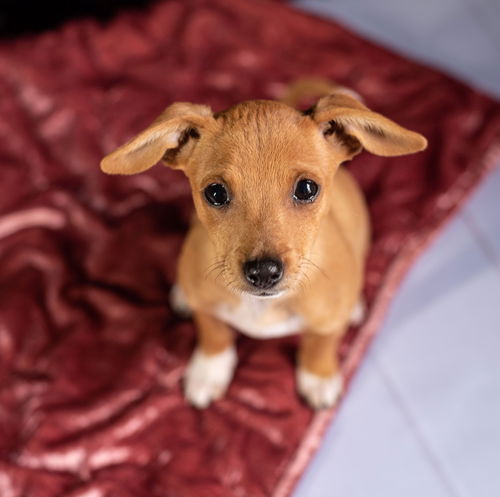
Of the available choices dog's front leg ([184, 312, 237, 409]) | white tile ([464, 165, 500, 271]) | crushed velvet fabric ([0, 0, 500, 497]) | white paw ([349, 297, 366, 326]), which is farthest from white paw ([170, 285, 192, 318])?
white tile ([464, 165, 500, 271])

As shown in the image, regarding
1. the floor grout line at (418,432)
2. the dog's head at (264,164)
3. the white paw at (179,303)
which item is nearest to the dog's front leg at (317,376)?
the floor grout line at (418,432)

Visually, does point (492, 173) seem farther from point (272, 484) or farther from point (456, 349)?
point (272, 484)

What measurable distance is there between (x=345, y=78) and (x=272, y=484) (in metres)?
2.17

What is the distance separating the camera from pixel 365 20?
4016 millimetres

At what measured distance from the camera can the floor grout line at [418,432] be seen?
2.59 metres

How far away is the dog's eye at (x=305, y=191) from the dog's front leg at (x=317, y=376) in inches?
30.1

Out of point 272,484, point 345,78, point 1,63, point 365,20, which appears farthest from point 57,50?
point 272,484

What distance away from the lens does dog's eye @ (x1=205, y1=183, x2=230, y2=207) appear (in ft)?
6.40

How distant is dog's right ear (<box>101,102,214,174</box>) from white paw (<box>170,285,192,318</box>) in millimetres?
884

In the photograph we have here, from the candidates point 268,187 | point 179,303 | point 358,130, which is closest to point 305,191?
point 268,187

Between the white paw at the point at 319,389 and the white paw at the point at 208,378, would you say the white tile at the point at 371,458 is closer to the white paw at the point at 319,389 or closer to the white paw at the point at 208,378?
the white paw at the point at 319,389

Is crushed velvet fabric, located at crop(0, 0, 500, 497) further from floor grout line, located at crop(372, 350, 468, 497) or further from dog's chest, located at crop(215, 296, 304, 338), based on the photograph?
dog's chest, located at crop(215, 296, 304, 338)

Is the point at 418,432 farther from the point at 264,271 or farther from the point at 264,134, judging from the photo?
the point at 264,134

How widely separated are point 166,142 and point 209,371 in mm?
1059
